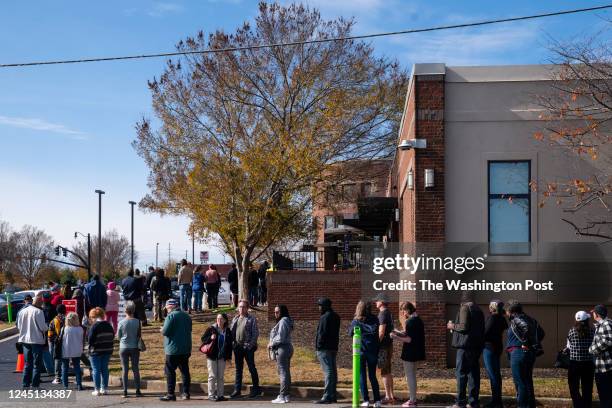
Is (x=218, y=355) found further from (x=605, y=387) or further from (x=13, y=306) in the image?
(x=13, y=306)

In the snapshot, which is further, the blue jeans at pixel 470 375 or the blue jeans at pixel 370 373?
the blue jeans at pixel 370 373

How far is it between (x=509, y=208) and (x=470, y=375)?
589 cm

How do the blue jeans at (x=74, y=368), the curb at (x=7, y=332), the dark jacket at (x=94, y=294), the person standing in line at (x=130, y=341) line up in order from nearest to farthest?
the person standing in line at (x=130, y=341), the blue jeans at (x=74, y=368), the dark jacket at (x=94, y=294), the curb at (x=7, y=332)

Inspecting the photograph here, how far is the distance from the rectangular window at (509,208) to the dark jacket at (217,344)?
654cm

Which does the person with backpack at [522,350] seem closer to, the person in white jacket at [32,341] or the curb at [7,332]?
the person in white jacket at [32,341]

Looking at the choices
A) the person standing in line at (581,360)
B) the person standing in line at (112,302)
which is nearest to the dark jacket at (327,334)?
the person standing in line at (581,360)

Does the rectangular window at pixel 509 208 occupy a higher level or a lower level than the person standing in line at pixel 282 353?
higher

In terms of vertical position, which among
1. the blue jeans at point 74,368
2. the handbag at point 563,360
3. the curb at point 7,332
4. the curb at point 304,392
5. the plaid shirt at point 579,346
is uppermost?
the plaid shirt at point 579,346

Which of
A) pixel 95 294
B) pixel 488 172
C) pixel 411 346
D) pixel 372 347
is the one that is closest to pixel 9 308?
pixel 95 294

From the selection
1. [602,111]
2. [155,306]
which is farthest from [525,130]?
[155,306]

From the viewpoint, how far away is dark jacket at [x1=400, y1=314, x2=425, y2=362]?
13961mm

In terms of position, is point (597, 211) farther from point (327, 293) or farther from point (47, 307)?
point (47, 307)

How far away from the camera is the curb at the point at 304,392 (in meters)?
14.3

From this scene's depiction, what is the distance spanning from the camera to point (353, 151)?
31.1m
